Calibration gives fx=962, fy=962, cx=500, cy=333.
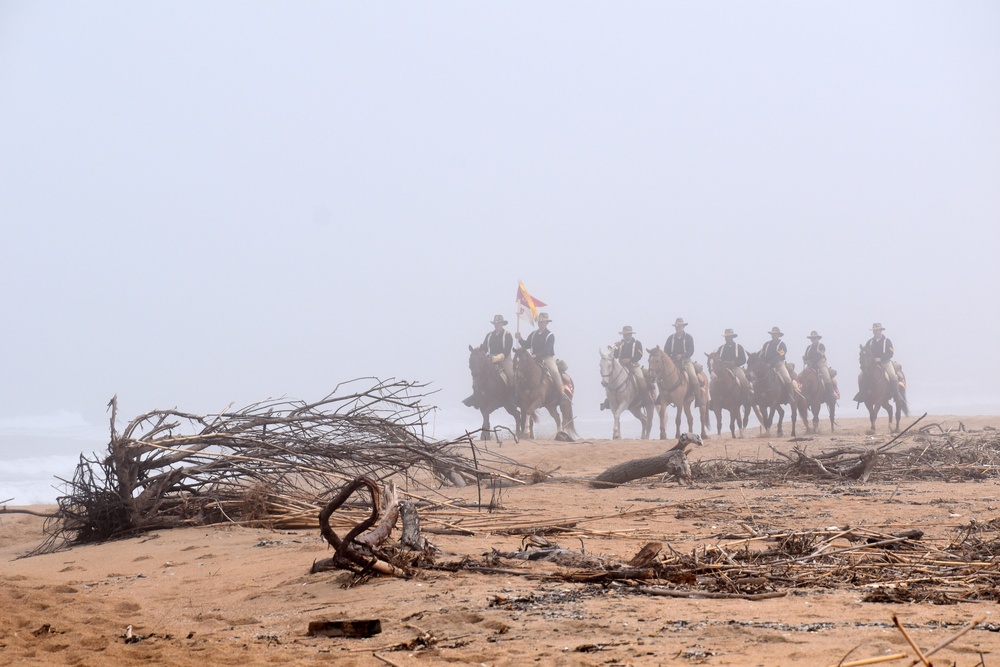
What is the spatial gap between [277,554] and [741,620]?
11.1ft

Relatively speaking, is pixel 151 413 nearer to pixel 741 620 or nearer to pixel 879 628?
pixel 741 620

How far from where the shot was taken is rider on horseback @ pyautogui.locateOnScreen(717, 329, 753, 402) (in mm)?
23453

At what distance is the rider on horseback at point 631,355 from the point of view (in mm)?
23578

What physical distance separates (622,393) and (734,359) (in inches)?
115

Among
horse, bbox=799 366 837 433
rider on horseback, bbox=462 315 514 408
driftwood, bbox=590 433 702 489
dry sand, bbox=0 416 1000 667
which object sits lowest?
dry sand, bbox=0 416 1000 667

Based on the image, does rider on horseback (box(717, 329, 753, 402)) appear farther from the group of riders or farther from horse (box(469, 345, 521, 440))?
horse (box(469, 345, 521, 440))

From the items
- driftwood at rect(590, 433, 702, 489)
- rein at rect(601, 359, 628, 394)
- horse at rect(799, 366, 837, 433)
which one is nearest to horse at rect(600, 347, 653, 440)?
rein at rect(601, 359, 628, 394)

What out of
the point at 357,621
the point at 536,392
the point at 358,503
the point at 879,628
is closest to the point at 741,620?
the point at 879,628

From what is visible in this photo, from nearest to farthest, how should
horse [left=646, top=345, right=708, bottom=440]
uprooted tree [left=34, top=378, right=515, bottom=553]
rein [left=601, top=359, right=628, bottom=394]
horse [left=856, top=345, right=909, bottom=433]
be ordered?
uprooted tree [left=34, top=378, right=515, bottom=553], horse [left=646, top=345, right=708, bottom=440], horse [left=856, top=345, right=909, bottom=433], rein [left=601, top=359, right=628, bottom=394]

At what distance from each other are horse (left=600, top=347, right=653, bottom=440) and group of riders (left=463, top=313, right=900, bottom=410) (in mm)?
182

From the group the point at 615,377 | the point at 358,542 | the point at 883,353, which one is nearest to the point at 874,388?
the point at 883,353

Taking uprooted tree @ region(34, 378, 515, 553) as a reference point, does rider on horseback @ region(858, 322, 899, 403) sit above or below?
above

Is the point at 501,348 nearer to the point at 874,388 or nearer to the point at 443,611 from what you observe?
the point at 874,388

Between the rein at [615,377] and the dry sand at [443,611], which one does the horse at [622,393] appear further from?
the dry sand at [443,611]
